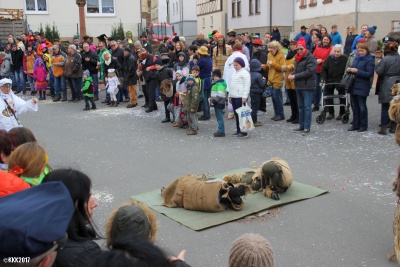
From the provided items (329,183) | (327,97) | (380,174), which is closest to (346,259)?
(329,183)

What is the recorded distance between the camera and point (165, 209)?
19.8 feet

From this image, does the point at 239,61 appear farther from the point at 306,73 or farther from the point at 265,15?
the point at 265,15

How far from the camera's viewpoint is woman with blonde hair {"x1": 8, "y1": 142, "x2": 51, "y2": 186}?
3.76m

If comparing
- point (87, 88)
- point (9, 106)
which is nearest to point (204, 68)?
point (87, 88)

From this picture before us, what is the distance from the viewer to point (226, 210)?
19.2 feet

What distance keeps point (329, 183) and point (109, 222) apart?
4449 mm

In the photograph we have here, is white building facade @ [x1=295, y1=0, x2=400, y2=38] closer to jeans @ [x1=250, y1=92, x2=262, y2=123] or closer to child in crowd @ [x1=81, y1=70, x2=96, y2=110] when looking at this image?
jeans @ [x1=250, y1=92, x2=262, y2=123]

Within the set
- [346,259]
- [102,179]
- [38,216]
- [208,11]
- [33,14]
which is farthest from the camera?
[208,11]

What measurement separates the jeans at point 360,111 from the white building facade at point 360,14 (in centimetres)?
1637

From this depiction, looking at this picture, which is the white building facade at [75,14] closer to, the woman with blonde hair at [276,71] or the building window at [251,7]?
the building window at [251,7]

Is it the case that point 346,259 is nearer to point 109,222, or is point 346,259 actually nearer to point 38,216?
point 109,222

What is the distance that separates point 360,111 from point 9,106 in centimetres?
698

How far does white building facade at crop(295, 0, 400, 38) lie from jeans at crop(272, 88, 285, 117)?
51.7 ft

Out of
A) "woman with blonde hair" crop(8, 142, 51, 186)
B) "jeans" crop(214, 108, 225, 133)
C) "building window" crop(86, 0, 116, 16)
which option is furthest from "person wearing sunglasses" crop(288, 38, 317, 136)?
"building window" crop(86, 0, 116, 16)
